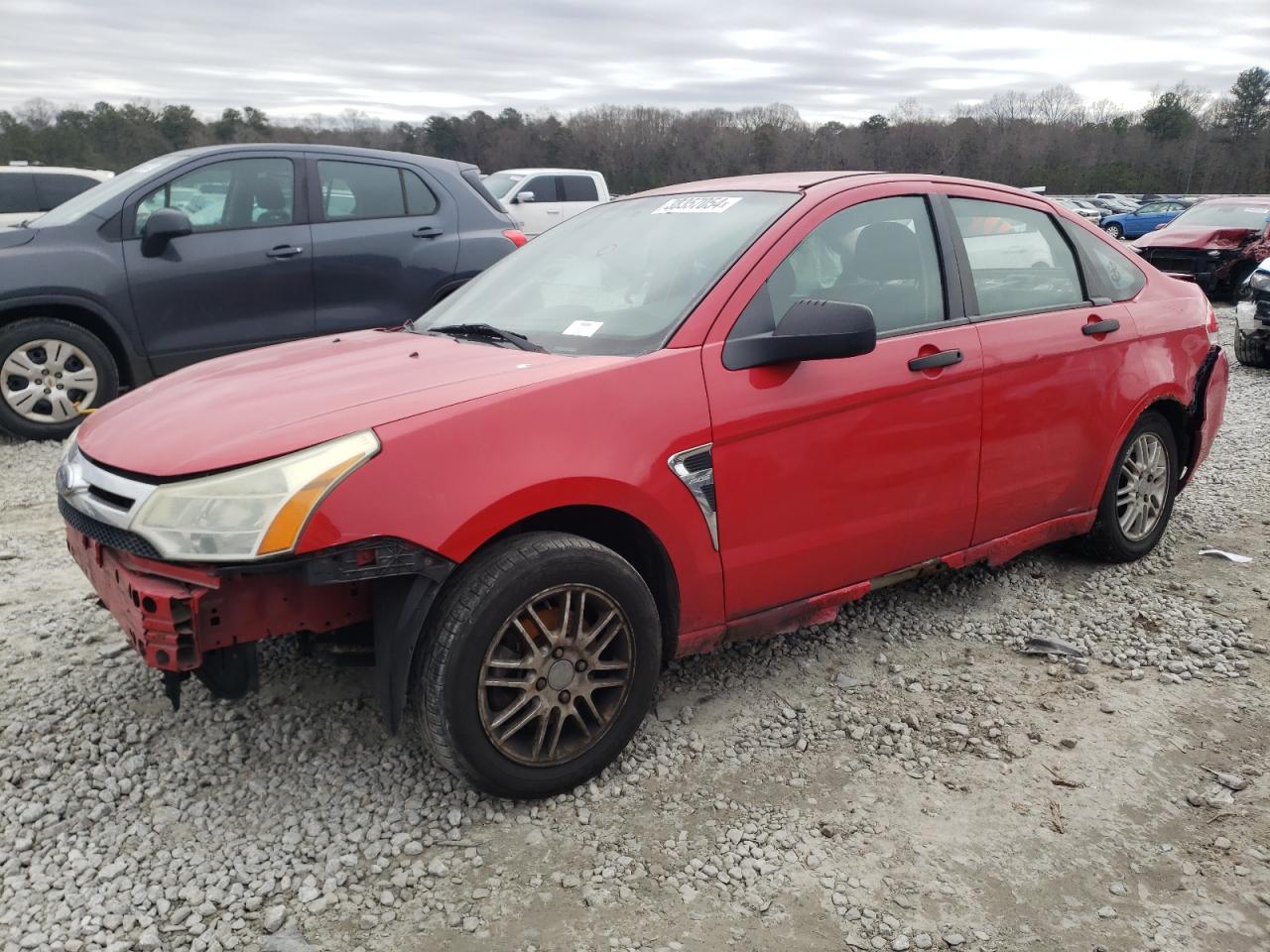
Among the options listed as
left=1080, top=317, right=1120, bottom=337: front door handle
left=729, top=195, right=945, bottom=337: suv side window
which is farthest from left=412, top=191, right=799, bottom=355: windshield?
left=1080, top=317, right=1120, bottom=337: front door handle

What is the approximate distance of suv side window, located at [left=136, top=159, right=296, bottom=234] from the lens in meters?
6.68

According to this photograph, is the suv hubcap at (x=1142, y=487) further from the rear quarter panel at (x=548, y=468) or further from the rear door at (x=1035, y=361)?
the rear quarter panel at (x=548, y=468)

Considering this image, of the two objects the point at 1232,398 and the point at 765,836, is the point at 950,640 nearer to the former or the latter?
the point at 765,836

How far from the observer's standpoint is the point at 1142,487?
4512 mm

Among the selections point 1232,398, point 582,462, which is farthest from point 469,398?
point 1232,398

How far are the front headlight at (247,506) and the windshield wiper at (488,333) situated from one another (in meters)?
0.83

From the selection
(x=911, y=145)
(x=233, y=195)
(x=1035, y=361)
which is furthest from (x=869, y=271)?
(x=911, y=145)

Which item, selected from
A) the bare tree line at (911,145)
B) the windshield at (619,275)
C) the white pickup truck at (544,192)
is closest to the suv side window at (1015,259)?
the windshield at (619,275)

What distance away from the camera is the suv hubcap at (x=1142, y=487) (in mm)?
4426

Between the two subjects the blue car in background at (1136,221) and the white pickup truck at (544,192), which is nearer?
the white pickup truck at (544,192)

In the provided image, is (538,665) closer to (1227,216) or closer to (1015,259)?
(1015,259)

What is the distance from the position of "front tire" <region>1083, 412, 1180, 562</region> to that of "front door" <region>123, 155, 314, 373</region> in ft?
16.8

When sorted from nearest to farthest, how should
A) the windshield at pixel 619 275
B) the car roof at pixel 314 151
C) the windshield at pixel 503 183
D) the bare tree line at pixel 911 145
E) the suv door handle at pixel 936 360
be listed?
the windshield at pixel 619 275 < the suv door handle at pixel 936 360 < the car roof at pixel 314 151 < the windshield at pixel 503 183 < the bare tree line at pixel 911 145

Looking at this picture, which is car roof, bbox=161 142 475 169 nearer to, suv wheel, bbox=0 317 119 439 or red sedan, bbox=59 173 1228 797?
suv wheel, bbox=0 317 119 439
